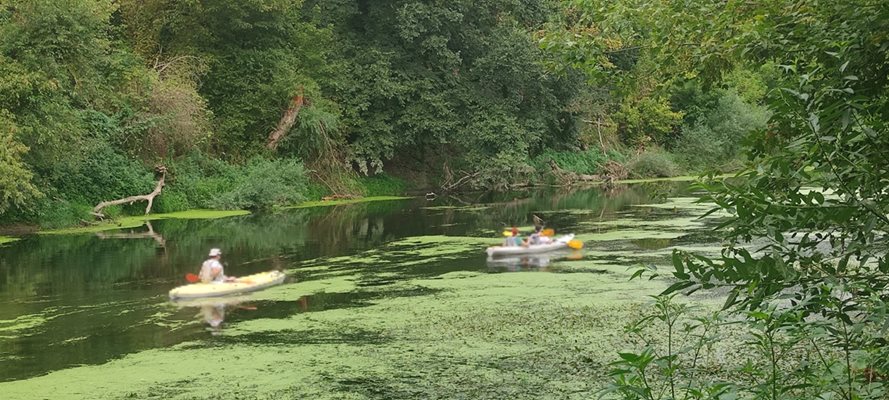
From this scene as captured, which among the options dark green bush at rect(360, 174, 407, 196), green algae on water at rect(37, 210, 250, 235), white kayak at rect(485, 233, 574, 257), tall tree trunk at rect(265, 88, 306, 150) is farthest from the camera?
dark green bush at rect(360, 174, 407, 196)

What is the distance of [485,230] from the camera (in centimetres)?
1650

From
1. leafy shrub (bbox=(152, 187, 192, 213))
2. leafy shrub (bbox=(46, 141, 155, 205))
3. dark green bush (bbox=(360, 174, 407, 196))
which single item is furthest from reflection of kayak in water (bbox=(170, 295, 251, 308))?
dark green bush (bbox=(360, 174, 407, 196))

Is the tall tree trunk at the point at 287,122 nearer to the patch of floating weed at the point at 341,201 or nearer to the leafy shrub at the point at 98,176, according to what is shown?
the patch of floating weed at the point at 341,201

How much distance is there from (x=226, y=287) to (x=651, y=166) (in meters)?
23.5

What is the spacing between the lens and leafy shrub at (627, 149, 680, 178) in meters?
31.5

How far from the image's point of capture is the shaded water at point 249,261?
8.35 m

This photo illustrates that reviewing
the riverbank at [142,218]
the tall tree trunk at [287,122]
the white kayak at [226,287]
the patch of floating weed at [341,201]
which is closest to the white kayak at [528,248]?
the white kayak at [226,287]

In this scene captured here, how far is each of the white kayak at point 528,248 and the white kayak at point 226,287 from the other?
11.1ft

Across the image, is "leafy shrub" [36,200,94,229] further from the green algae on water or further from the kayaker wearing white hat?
the kayaker wearing white hat

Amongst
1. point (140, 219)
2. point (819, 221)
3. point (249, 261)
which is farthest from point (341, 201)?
point (819, 221)

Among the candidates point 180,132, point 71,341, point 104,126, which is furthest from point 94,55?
point 71,341

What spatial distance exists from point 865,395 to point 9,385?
20.0 feet

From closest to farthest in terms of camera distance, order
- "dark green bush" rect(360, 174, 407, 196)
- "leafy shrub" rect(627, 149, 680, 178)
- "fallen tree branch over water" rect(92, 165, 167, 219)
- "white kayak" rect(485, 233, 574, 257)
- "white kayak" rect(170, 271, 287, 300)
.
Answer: "white kayak" rect(170, 271, 287, 300) → "white kayak" rect(485, 233, 574, 257) → "fallen tree branch over water" rect(92, 165, 167, 219) → "dark green bush" rect(360, 174, 407, 196) → "leafy shrub" rect(627, 149, 680, 178)

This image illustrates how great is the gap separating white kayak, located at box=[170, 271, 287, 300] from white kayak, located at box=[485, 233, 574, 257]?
3.39m
